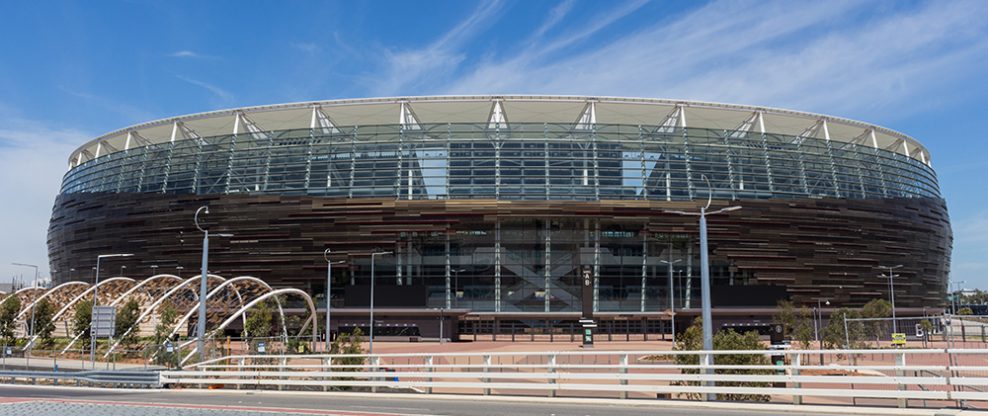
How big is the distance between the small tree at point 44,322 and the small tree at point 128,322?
24.6 feet

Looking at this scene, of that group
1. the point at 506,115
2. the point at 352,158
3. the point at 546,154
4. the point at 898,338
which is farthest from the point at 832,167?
the point at 898,338

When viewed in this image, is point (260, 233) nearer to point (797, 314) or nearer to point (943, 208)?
point (797, 314)

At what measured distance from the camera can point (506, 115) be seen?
79312mm

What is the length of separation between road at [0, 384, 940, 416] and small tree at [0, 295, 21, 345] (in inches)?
1872

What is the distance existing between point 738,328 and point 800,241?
34.0ft

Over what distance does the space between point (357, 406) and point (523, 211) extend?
55.2 metres

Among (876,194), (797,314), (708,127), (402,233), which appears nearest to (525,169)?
(402,233)

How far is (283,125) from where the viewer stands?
8294 cm

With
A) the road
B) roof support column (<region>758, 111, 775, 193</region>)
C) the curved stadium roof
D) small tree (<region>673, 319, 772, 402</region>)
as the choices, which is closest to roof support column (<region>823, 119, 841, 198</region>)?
the curved stadium roof

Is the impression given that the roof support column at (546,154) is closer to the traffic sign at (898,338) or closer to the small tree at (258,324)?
the small tree at (258,324)

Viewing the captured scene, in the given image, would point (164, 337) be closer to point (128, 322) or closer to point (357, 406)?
point (128, 322)

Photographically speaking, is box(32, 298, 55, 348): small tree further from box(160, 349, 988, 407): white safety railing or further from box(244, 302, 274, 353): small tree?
box(160, 349, 988, 407): white safety railing

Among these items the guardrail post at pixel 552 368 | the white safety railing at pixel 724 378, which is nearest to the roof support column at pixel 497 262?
the white safety railing at pixel 724 378

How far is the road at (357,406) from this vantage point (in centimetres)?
1553
